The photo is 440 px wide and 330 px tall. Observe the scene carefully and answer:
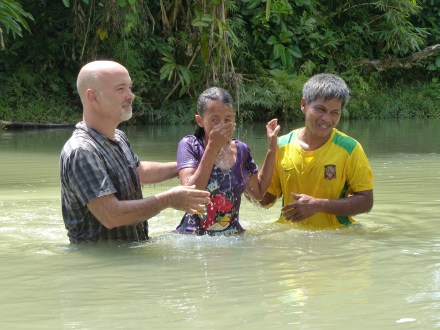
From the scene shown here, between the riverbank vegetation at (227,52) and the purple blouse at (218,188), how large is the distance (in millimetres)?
7054

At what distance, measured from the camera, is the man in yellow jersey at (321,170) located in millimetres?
5598

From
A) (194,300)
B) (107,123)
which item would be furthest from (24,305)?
(107,123)

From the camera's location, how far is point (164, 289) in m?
4.43

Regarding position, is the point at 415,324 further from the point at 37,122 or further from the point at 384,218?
the point at 37,122

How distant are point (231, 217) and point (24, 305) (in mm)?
1709

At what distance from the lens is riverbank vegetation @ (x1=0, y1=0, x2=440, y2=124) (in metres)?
15.2

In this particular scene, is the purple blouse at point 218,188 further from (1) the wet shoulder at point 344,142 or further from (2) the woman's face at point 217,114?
(1) the wet shoulder at point 344,142

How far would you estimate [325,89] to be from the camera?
559 cm

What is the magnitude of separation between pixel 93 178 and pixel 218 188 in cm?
95

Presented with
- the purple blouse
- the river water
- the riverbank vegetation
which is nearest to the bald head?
the purple blouse

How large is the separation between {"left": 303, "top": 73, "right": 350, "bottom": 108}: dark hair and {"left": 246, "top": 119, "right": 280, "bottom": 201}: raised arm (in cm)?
28

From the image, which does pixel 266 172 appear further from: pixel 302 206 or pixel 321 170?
pixel 321 170

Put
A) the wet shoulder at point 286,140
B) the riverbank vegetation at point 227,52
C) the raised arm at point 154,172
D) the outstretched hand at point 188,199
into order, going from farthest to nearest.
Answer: the riverbank vegetation at point 227,52
the wet shoulder at point 286,140
the raised arm at point 154,172
the outstretched hand at point 188,199

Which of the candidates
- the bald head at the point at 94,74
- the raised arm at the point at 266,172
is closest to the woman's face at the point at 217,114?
the raised arm at the point at 266,172
